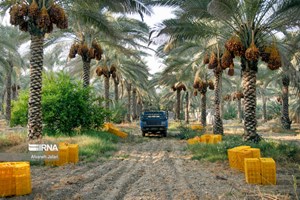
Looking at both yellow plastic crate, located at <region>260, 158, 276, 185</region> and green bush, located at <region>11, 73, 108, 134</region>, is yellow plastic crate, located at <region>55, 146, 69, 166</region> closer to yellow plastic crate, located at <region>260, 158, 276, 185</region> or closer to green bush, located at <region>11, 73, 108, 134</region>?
yellow plastic crate, located at <region>260, 158, 276, 185</region>

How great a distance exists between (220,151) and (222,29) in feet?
21.9

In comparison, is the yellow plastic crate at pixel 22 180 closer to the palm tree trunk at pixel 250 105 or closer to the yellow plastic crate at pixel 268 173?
the yellow plastic crate at pixel 268 173

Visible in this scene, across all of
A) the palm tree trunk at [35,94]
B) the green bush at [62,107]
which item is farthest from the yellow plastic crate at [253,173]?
the green bush at [62,107]

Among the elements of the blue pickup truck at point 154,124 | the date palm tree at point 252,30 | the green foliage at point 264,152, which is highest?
the date palm tree at point 252,30

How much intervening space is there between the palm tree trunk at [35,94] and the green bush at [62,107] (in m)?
2.20

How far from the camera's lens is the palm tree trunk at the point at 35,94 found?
12695 millimetres

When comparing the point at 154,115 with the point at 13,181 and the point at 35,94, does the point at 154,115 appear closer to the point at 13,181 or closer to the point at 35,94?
the point at 35,94

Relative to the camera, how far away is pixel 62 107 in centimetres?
1561

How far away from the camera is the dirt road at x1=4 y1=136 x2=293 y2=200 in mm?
6004

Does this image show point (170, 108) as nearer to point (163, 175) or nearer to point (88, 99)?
point (88, 99)

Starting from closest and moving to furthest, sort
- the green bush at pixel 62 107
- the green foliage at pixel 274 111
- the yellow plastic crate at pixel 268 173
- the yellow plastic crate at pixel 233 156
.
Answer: the yellow plastic crate at pixel 268 173 → the yellow plastic crate at pixel 233 156 → the green bush at pixel 62 107 → the green foliage at pixel 274 111

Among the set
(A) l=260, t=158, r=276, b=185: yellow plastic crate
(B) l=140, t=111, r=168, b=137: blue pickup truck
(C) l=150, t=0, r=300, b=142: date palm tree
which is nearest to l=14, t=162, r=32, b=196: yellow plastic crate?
(A) l=260, t=158, r=276, b=185: yellow plastic crate

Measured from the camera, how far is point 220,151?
436 inches

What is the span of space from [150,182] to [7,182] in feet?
9.99
